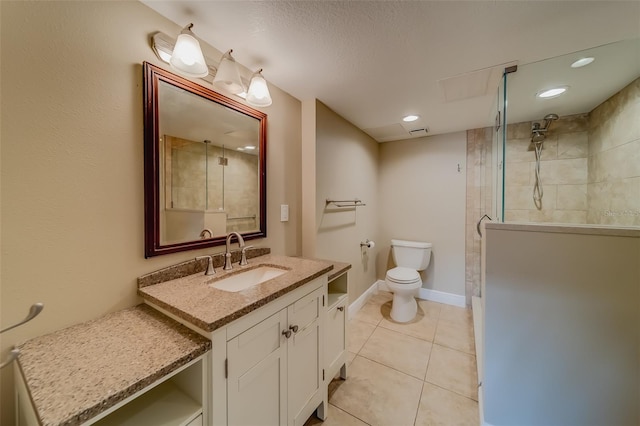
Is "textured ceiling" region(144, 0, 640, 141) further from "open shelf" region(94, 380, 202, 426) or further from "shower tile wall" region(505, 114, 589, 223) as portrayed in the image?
"open shelf" region(94, 380, 202, 426)

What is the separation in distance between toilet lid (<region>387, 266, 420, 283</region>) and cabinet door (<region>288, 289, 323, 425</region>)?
53.1 inches

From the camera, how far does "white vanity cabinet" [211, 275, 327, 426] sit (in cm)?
81

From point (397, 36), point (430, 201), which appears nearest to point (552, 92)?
point (397, 36)

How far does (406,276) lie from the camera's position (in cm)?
245

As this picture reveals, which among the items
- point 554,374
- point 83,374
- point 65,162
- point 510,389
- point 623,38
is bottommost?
point 510,389

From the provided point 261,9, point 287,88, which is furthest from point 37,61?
point 287,88

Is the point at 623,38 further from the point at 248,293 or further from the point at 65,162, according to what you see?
the point at 65,162

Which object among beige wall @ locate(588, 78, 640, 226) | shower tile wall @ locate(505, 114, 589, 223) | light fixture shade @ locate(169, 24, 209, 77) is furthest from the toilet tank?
light fixture shade @ locate(169, 24, 209, 77)

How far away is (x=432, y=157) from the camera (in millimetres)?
2906

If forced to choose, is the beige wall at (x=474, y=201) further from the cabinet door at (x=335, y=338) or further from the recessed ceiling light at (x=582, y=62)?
the cabinet door at (x=335, y=338)

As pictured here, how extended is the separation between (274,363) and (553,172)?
8.29 ft

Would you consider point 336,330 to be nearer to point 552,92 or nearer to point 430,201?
point 430,201

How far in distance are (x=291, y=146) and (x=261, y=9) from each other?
3.06ft

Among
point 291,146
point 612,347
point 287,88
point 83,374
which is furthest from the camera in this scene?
point 291,146
